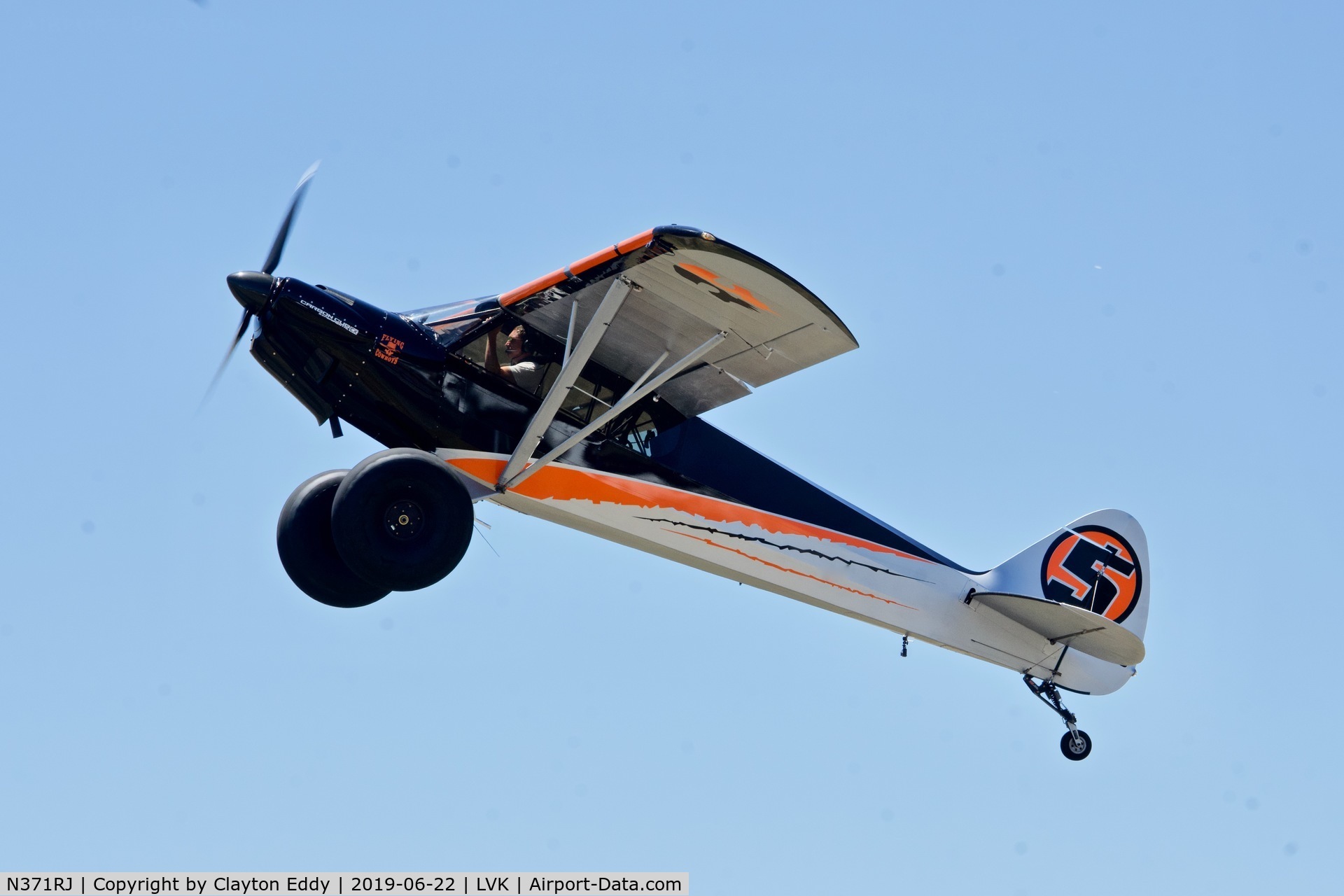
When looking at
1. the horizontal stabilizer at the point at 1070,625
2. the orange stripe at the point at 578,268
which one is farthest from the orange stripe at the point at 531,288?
the horizontal stabilizer at the point at 1070,625

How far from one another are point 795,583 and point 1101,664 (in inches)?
130

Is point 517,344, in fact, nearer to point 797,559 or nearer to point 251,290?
point 251,290

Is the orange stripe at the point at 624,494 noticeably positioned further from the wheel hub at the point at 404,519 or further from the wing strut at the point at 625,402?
the wheel hub at the point at 404,519

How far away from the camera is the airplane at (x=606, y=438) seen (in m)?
11.0

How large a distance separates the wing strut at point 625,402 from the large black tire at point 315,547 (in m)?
1.53

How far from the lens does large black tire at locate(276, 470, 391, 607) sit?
12.1 m

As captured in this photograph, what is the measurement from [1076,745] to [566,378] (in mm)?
6131

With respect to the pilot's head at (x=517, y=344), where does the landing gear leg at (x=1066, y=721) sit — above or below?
below

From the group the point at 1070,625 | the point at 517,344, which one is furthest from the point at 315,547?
the point at 1070,625

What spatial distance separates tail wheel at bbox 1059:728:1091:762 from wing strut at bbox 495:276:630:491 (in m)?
5.77

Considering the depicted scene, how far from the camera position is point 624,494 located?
40.1 ft

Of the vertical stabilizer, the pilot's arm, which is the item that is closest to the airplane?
the pilot's arm

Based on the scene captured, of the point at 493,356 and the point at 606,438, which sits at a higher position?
the point at 493,356

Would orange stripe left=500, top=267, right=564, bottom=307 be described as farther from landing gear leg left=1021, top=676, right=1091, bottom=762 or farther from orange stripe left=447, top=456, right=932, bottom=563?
landing gear leg left=1021, top=676, right=1091, bottom=762
